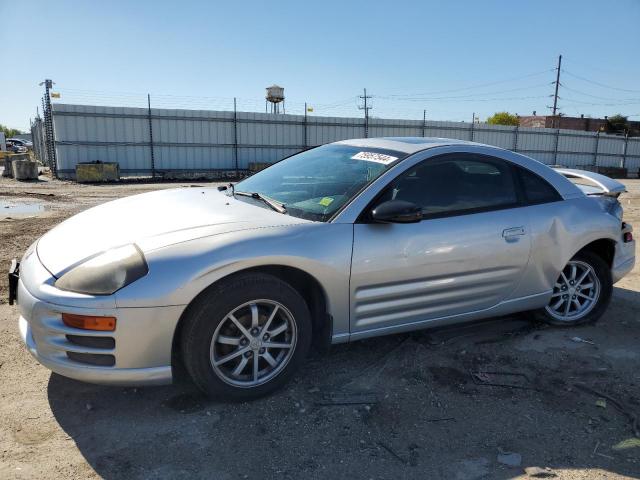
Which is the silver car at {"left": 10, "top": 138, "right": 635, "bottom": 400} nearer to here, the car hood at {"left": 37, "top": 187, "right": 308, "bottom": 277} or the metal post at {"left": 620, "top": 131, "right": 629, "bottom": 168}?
the car hood at {"left": 37, "top": 187, "right": 308, "bottom": 277}

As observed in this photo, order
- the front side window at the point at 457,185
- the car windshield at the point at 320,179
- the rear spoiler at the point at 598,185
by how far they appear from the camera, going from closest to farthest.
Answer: the car windshield at the point at 320,179, the front side window at the point at 457,185, the rear spoiler at the point at 598,185

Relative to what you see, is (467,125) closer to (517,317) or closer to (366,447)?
(517,317)

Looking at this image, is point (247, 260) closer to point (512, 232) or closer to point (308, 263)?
point (308, 263)

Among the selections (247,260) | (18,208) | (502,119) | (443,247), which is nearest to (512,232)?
(443,247)

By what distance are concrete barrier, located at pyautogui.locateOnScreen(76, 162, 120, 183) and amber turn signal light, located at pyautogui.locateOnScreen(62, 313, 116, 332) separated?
16882 mm

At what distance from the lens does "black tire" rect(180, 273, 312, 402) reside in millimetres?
2607

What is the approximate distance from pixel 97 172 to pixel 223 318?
17.2 m

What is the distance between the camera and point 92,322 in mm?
2451

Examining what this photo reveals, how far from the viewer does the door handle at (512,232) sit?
346 cm

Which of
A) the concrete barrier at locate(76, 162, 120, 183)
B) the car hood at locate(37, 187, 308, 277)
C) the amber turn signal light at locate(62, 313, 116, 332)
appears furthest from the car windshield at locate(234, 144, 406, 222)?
the concrete barrier at locate(76, 162, 120, 183)

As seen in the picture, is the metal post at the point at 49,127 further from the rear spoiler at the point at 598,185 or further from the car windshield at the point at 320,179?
the rear spoiler at the point at 598,185

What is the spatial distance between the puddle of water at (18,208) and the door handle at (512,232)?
8.91 metres

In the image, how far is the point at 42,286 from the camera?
2.58 m

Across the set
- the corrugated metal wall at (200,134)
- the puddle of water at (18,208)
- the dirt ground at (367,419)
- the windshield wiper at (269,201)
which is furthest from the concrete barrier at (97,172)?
the windshield wiper at (269,201)
